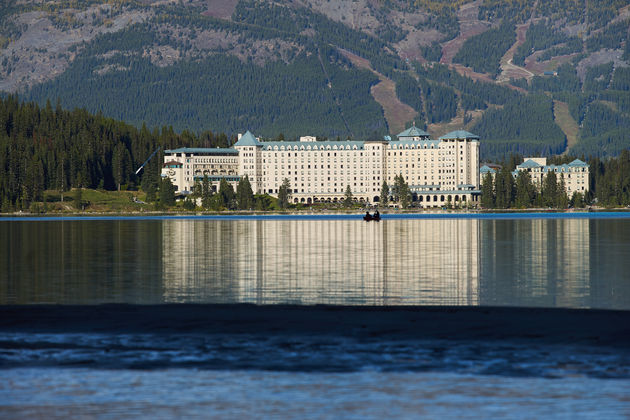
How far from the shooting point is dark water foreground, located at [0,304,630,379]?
29.9 meters

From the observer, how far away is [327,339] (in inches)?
1346

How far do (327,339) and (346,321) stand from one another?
170 inches

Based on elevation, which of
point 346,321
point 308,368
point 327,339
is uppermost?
point 346,321

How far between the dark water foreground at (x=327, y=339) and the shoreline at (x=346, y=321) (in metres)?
0.04

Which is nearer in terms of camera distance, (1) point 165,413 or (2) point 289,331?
(1) point 165,413

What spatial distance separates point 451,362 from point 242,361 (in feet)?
21.5

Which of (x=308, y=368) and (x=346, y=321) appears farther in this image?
(x=346, y=321)

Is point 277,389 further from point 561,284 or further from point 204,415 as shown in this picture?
point 561,284

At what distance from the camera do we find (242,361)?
30406 mm

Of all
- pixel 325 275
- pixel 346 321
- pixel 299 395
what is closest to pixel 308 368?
pixel 299 395

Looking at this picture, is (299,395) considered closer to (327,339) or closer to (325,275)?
(327,339)

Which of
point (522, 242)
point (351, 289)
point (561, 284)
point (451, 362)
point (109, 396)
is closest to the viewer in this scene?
point (109, 396)

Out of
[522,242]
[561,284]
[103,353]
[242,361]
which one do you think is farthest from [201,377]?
[522,242]

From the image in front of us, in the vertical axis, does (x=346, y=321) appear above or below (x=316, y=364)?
above
